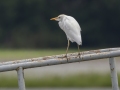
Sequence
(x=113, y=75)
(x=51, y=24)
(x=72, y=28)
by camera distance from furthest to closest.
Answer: (x=51, y=24) < (x=72, y=28) < (x=113, y=75)

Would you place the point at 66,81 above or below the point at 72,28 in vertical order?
above

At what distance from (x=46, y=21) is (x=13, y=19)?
2.05 m

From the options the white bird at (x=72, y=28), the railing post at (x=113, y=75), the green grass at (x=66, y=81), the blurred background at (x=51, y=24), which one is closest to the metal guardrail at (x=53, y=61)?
the railing post at (x=113, y=75)

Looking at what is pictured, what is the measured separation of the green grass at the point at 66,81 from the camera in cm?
1534

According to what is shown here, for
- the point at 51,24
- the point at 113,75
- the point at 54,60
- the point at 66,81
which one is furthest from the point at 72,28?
the point at 51,24

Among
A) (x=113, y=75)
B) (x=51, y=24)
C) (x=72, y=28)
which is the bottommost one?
(x=113, y=75)

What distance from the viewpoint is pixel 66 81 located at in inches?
622

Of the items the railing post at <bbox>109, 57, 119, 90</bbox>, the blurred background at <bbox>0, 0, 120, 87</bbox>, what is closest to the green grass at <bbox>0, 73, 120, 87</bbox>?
the railing post at <bbox>109, 57, 119, 90</bbox>

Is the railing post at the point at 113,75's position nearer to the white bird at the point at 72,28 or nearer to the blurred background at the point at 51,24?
the white bird at the point at 72,28

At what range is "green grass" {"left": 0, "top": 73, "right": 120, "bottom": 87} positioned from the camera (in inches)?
604

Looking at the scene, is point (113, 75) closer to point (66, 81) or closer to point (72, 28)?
point (72, 28)

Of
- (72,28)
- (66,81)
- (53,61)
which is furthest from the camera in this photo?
(66,81)

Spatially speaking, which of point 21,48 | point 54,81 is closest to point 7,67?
point 54,81

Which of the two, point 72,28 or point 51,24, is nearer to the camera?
point 72,28
